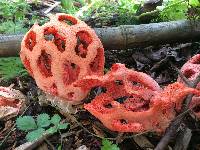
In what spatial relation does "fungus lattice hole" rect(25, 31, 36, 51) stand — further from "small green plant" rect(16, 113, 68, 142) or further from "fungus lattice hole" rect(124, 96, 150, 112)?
"fungus lattice hole" rect(124, 96, 150, 112)

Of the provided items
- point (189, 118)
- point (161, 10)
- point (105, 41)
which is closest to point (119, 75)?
point (189, 118)

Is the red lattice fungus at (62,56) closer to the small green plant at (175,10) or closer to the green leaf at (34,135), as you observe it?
the green leaf at (34,135)

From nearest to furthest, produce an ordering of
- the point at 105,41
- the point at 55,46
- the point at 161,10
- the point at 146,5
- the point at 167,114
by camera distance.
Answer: the point at 167,114 < the point at 55,46 < the point at 105,41 < the point at 161,10 < the point at 146,5

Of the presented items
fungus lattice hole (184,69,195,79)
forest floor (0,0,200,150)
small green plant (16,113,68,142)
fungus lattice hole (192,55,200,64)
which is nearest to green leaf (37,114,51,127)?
small green plant (16,113,68,142)

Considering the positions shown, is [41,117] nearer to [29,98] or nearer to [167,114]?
[29,98]

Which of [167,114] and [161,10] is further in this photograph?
[161,10]

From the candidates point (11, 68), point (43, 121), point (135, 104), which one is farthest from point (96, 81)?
point (11, 68)

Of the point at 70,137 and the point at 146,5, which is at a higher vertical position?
the point at 146,5

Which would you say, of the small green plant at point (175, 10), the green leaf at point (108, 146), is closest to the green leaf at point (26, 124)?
the green leaf at point (108, 146)
